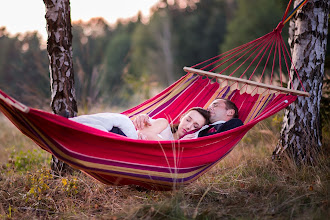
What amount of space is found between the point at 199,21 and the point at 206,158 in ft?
56.0

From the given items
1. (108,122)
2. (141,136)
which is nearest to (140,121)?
(141,136)

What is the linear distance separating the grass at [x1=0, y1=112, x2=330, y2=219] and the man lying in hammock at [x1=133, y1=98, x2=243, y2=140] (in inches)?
14.2

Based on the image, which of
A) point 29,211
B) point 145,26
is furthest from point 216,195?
point 145,26

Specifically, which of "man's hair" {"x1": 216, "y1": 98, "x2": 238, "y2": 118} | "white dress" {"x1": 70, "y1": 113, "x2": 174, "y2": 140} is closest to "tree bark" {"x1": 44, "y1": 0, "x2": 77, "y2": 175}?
"white dress" {"x1": 70, "y1": 113, "x2": 174, "y2": 140}

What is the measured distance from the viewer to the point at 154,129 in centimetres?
233

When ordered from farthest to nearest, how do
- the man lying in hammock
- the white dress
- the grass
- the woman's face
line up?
the woman's face < the man lying in hammock < the white dress < the grass

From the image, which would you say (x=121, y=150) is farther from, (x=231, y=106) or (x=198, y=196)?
(x=231, y=106)

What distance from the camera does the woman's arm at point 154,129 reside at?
2.31 m

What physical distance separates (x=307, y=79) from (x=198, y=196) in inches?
48.7

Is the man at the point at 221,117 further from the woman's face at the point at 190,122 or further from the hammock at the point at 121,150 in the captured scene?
the hammock at the point at 121,150

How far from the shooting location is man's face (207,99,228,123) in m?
2.46

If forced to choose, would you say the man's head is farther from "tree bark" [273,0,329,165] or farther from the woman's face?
"tree bark" [273,0,329,165]

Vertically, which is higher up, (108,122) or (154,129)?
(108,122)

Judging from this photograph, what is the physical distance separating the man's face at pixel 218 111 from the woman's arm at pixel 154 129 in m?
0.38
